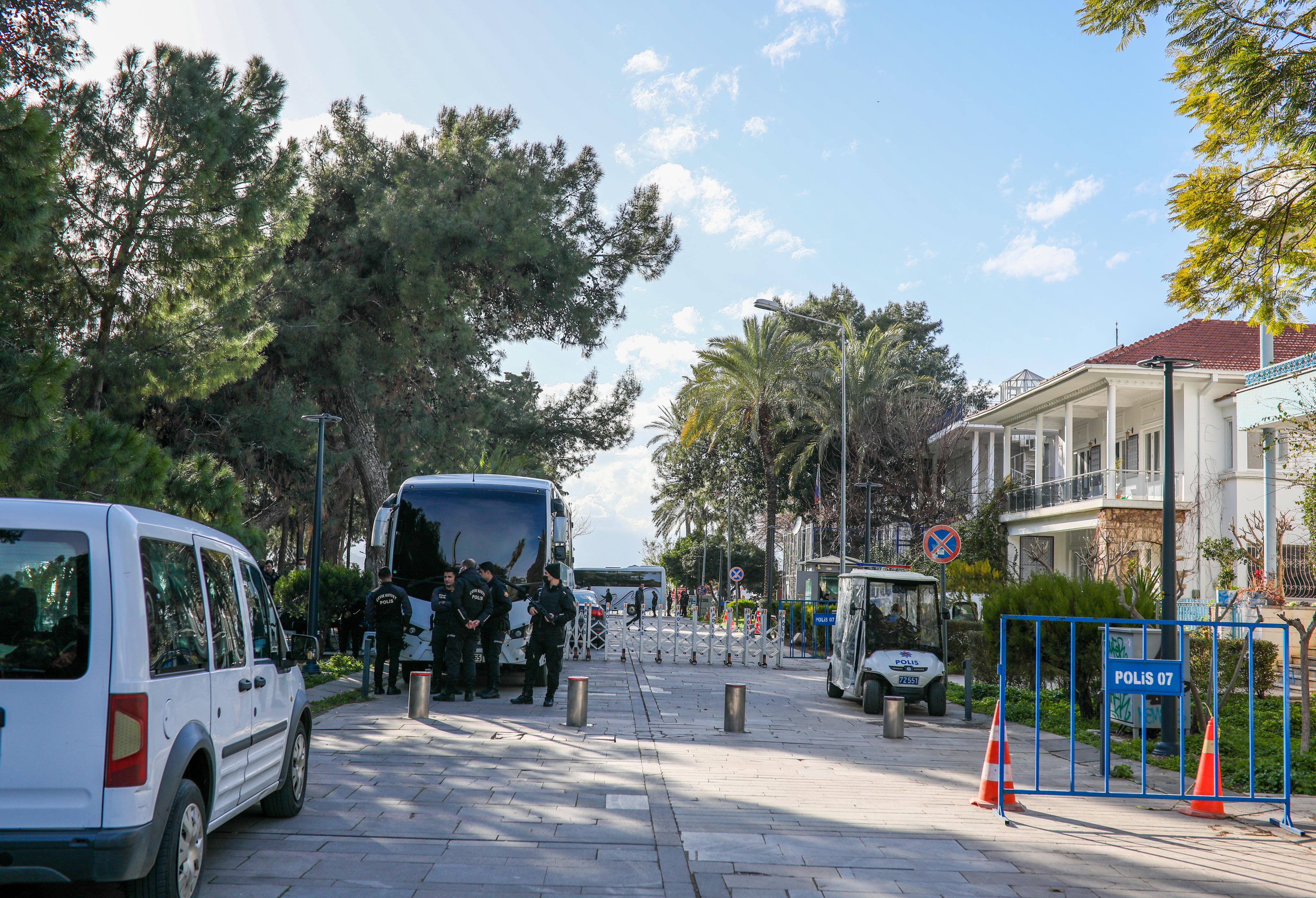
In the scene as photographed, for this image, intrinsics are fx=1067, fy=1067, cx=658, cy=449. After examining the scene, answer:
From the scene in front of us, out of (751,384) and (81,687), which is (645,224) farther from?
(81,687)

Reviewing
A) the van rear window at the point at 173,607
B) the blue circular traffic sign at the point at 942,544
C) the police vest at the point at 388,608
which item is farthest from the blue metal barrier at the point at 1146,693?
the police vest at the point at 388,608

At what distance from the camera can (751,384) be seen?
38.3 metres

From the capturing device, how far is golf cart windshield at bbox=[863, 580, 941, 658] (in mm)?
14906

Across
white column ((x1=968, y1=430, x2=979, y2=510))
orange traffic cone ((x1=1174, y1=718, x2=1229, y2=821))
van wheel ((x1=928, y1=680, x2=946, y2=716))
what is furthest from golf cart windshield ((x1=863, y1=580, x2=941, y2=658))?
white column ((x1=968, y1=430, x2=979, y2=510))

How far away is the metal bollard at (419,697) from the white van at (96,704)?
7327mm

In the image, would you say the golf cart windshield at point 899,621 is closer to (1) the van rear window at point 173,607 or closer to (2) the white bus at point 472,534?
(2) the white bus at point 472,534

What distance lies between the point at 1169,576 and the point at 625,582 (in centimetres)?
5331

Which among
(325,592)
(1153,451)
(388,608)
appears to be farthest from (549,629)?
(1153,451)

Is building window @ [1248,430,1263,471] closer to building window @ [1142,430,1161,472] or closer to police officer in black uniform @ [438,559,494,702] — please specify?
building window @ [1142,430,1161,472]

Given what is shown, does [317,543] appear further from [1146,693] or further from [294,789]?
[1146,693]

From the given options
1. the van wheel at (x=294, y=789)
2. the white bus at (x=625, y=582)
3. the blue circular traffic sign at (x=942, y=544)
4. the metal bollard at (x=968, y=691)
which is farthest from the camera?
the white bus at (x=625, y=582)

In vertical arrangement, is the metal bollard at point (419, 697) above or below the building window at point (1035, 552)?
below

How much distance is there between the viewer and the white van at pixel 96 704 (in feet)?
14.2

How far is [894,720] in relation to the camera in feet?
40.4
